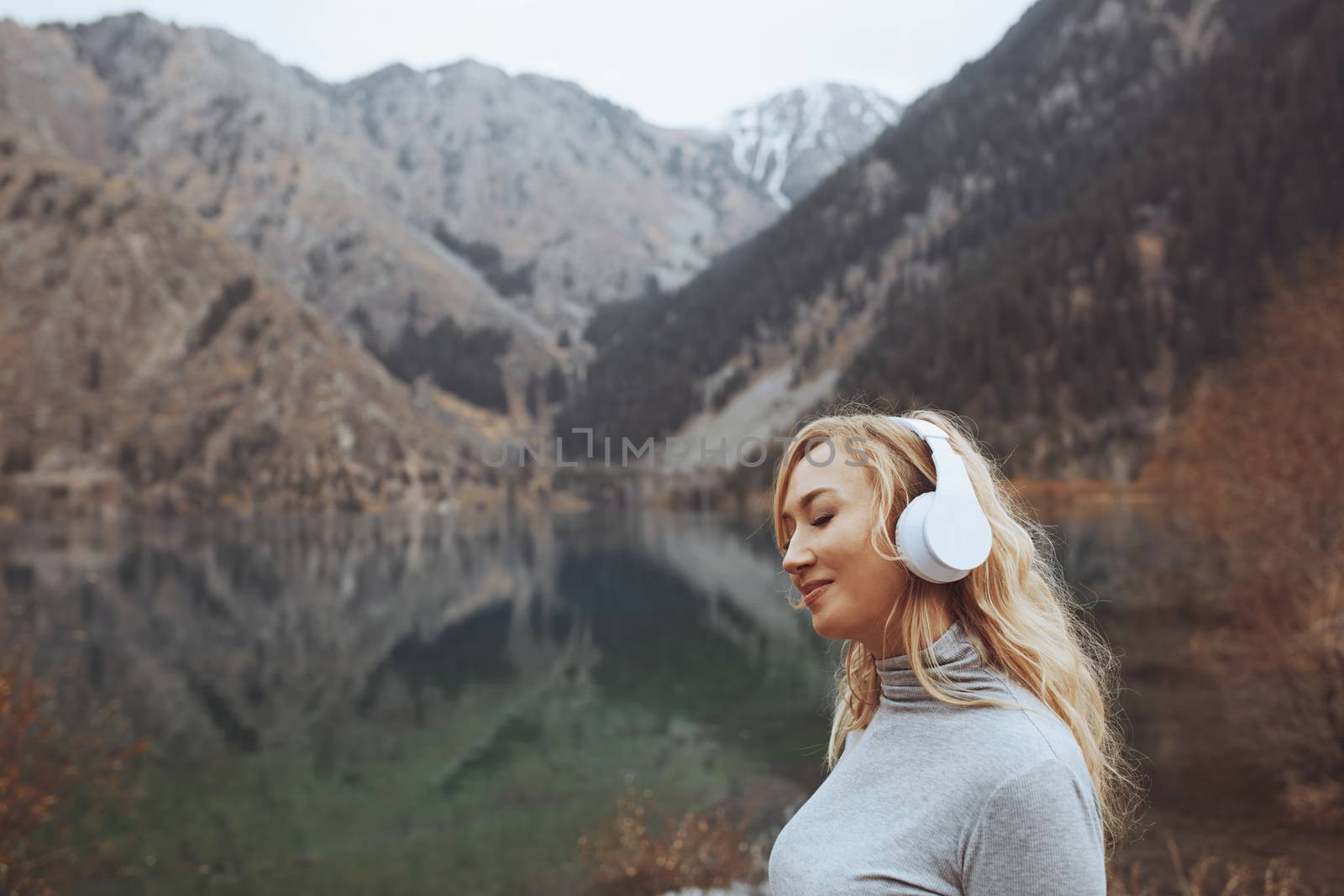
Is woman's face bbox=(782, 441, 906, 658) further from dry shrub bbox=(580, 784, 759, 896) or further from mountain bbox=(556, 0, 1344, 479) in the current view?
mountain bbox=(556, 0, 1344, 479)

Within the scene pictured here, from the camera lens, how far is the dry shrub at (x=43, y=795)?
7.98 m

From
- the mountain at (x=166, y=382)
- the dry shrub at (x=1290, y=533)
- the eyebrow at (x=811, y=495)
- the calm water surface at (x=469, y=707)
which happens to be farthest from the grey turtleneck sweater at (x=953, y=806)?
the mountain at (x=166, y=382)

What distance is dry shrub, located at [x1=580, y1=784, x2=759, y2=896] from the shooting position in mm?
11617

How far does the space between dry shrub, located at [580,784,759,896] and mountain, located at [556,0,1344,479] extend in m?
36.0

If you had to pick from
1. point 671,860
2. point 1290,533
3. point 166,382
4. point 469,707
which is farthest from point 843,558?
point 166,382

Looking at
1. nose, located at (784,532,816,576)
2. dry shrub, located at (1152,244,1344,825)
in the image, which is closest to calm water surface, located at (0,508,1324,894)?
nose, located at (784,532,816,576)

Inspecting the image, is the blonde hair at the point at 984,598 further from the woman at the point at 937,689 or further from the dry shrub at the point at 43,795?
the dry shrub at the point at 43,795

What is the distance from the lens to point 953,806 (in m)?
1.60

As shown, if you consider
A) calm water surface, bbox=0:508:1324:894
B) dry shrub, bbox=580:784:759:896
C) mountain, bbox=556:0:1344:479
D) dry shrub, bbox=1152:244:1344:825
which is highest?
mountain, bbox=556:0:1344:479

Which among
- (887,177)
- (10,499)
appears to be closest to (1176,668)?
(10,499)

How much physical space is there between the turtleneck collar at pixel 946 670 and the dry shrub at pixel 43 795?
291 inches

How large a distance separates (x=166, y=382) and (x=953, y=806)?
457 feet

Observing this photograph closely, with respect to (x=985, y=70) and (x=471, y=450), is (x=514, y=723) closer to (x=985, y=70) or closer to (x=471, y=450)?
(x=471, y=450)

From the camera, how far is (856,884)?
1.65 meters
